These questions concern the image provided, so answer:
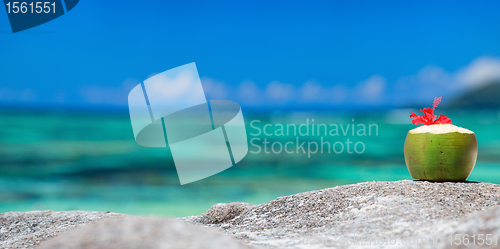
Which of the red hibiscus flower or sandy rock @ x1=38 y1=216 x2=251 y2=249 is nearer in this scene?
sandy rock @ x1=38 y1=216 x2=251 y2=249

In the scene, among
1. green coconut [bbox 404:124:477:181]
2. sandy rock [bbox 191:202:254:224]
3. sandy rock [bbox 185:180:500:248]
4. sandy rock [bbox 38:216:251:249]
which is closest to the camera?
sandy rock [bbox 38:216:251:249]

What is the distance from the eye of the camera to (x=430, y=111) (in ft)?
17.7

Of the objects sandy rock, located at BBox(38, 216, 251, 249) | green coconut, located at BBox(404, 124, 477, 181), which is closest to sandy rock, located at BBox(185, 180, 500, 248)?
green coconut, located at BBox(404, 124, 477, 181)

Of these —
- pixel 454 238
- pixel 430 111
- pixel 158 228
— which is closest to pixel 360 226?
pixel 454 238

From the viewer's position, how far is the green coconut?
16.3ft

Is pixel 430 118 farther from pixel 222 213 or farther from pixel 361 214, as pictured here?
pixel 222 213

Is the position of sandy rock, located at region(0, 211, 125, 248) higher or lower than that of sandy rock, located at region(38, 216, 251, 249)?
lower

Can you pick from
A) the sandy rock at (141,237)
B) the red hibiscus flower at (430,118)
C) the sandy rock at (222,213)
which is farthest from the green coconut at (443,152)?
the sandy rock at (141,237)

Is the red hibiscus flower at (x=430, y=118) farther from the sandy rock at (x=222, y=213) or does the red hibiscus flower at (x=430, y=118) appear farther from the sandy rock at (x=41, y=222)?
the sandy rock at (x=41, y=222)

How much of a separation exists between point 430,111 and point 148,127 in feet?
19.8

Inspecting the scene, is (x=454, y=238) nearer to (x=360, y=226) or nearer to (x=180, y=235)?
(x=360, y=226)

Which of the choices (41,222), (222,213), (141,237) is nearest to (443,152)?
(222,213)

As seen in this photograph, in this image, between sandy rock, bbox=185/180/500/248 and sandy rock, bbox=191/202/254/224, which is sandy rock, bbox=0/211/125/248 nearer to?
sandy rock, bbox=191/202/254/224

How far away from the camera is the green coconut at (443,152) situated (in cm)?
495
